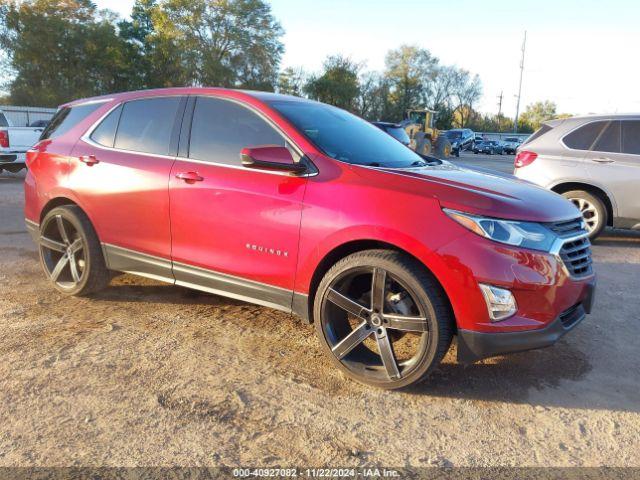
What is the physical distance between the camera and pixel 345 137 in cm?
369

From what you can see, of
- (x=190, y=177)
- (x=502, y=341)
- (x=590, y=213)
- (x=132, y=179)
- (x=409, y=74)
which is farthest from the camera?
(x=409, y=74)

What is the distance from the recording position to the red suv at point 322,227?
274cm

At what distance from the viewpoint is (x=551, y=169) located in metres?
7.15

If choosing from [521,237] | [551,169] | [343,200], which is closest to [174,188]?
[343,200]

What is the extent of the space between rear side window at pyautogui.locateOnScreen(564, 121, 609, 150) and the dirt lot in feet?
11.9

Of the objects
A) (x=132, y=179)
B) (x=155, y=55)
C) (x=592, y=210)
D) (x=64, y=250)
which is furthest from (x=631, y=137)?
(x=155, y=55)

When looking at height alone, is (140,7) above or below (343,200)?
above

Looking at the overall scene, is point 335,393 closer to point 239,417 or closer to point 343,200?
point 239,417

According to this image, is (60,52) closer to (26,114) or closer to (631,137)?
(26,114)

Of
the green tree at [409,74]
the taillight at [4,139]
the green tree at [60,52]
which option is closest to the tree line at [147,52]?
the green tree at [60,52]

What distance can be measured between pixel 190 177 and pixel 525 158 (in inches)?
213

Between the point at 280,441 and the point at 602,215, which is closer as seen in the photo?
the point at 280,441

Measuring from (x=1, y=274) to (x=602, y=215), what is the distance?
23.3 ft

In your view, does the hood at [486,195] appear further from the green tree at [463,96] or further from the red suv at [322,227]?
the green tree at [463,96]
